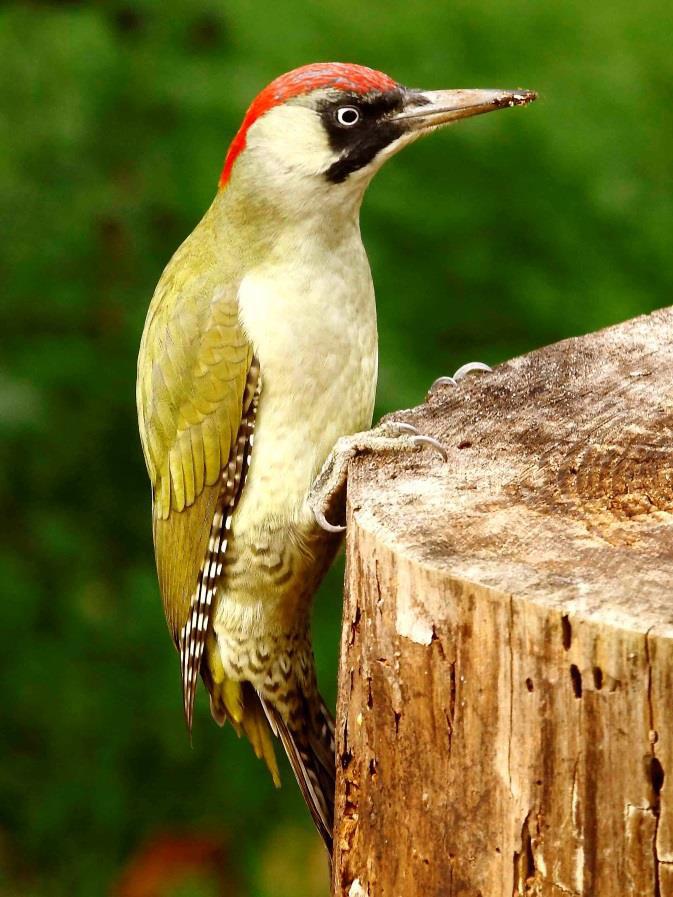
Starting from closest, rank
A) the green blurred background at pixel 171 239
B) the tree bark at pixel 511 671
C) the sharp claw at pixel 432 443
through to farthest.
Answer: the tree bark at pixel 511 671, the sharp claw at pixel 432 443, the green blurred background at pixel 171 239

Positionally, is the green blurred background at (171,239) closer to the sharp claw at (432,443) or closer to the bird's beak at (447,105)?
the bird's beak at (447,105)

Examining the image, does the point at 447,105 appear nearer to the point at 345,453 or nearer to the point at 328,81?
the point at 328,81

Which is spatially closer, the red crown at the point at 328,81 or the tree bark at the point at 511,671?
the tree bark at the point at 511,671

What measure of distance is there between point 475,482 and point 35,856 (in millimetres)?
3082

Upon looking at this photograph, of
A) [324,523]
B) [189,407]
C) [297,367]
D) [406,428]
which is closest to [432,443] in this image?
[406,428]

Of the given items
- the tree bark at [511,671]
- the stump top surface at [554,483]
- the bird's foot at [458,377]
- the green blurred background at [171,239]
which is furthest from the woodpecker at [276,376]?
the green blurred background at [171,239]

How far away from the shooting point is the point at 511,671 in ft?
7.16

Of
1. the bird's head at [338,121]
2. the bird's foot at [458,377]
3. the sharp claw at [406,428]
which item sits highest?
the bird's head at [338,121]

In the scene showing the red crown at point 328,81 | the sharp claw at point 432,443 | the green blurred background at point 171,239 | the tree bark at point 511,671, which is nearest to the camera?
the tree bark at point 511,671

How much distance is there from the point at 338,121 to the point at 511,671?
1.60 metres

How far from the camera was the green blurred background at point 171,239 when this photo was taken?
4566 millimetres

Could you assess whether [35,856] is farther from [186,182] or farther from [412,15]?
[412,15]

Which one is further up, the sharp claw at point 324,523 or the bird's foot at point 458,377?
the bird's foot at point 458,377

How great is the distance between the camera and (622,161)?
482cm
